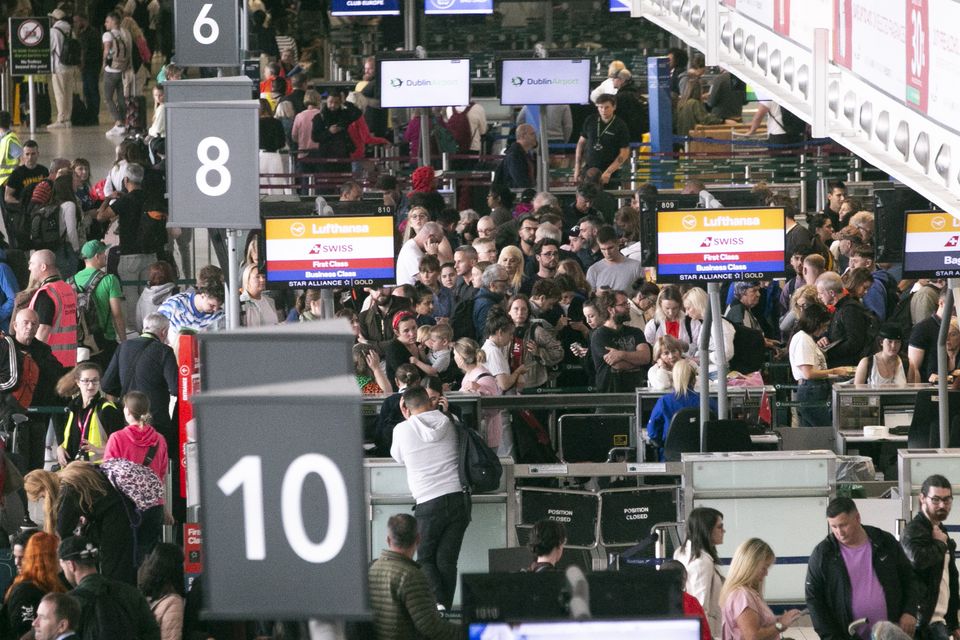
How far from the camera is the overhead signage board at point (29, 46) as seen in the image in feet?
85.9

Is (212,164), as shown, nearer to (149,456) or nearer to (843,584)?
(149,456)

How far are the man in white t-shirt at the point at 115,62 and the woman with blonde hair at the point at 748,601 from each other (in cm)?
2001

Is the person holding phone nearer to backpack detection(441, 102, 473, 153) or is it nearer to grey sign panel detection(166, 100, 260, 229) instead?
grey sign panel detection(166, 100, 260, 229)

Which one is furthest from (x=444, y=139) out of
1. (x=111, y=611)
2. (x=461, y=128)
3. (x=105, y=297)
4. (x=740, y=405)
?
(x=111, y=611)

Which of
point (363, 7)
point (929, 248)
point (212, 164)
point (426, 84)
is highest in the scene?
point (363, 7)

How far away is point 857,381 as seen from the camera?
468 inches

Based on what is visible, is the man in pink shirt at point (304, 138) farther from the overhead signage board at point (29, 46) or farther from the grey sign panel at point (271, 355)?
the grey sign panel at point (271, 355)

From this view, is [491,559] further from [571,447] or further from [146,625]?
[571,447]

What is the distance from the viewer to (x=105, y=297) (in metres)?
14.0

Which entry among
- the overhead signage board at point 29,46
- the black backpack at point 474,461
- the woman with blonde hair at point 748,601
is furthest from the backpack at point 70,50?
the woman with blonde hair at point 748,601

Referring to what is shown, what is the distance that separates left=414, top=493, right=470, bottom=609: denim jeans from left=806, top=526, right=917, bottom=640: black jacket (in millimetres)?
2262

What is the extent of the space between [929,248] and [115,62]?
18.8 m

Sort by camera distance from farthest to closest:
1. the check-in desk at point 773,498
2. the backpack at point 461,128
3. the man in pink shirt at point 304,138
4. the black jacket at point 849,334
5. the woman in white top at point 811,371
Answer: the backpack at point 461,128
the man in pink shirt at point 304,138
the black jacket at point 849,334
the woman in white top at point 811,371
the check-in desk at point 773,498

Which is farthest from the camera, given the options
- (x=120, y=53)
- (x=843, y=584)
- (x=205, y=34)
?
(x=120, y=53)
